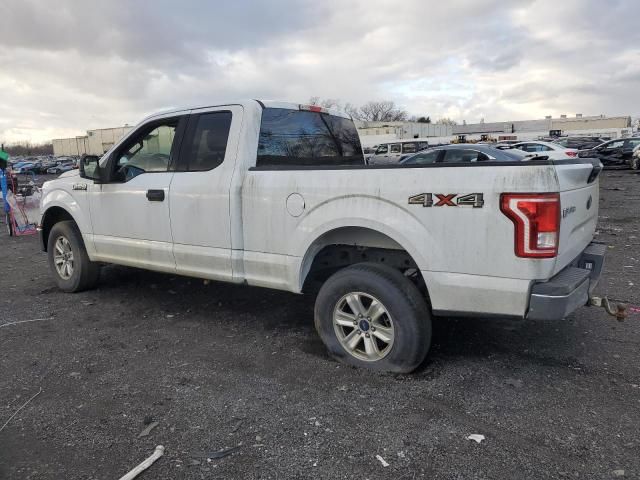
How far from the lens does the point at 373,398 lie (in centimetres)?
345

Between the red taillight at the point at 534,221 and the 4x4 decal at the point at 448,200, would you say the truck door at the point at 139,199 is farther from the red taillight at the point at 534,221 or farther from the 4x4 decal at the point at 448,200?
the red taillight at the point at 534,221

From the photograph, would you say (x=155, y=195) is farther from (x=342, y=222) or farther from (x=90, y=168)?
(x=342, y=222)

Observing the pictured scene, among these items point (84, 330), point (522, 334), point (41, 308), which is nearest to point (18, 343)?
point (84, 330)

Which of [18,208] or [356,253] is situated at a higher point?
[356,253]

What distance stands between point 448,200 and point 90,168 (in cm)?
396

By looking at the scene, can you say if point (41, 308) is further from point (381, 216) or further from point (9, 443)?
point (381, 216)

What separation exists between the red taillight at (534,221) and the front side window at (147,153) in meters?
3.22

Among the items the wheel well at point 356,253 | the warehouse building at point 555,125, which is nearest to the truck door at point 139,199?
the wheel well at point 356,253

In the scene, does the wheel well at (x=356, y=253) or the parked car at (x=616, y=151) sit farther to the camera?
the parked car at (x=616, y=151)

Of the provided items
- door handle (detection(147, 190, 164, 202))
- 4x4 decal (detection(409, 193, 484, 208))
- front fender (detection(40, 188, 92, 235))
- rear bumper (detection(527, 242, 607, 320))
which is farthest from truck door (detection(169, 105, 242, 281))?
rear bumper (detection(527, 242, 607, 320))

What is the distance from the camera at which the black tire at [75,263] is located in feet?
19.5

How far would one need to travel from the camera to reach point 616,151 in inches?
1042

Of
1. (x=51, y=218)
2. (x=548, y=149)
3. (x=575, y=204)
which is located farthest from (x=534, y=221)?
(x=548, y=149)

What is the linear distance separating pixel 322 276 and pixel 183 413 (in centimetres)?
172
